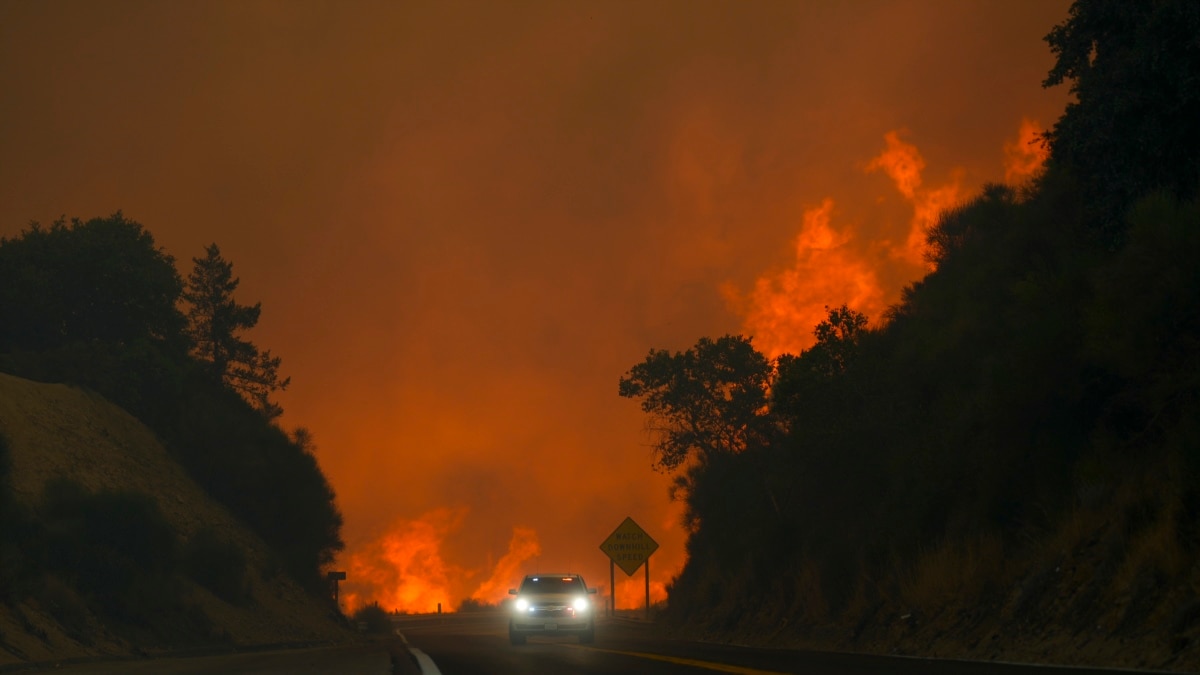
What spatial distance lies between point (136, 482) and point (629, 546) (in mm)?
23790

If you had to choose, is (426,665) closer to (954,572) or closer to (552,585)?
(954,572)

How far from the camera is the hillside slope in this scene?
5103 cm

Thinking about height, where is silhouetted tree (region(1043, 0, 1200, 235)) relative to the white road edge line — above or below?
above

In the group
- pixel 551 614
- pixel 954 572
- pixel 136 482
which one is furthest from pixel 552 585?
pixel 136 482

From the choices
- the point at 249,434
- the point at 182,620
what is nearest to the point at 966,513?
the point at 182,620

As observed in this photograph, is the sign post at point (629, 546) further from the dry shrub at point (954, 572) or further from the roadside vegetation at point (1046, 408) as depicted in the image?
the dry shrub at point (954, 572)

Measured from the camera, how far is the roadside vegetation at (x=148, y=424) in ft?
157

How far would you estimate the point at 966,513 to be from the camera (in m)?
26.2

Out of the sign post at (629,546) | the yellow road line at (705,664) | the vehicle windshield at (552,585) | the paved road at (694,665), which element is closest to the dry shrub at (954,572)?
the paved road at (694,665)

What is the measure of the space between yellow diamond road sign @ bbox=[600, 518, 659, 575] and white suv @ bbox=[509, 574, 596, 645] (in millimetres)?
18532

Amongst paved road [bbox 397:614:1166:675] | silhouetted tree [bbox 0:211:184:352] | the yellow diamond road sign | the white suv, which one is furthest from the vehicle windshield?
silhouetted tree [bbox 0:211:184:352]

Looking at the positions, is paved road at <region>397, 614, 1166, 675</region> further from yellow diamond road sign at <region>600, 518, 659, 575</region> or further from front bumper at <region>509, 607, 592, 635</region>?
yellow diamond road sign at <region>600, 518, 659, 575</region>

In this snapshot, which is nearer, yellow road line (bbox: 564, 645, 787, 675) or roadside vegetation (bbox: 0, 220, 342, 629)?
yellow road line (bbox: 564, 645, 787, 675)

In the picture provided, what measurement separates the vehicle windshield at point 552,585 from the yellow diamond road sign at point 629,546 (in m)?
17.5
